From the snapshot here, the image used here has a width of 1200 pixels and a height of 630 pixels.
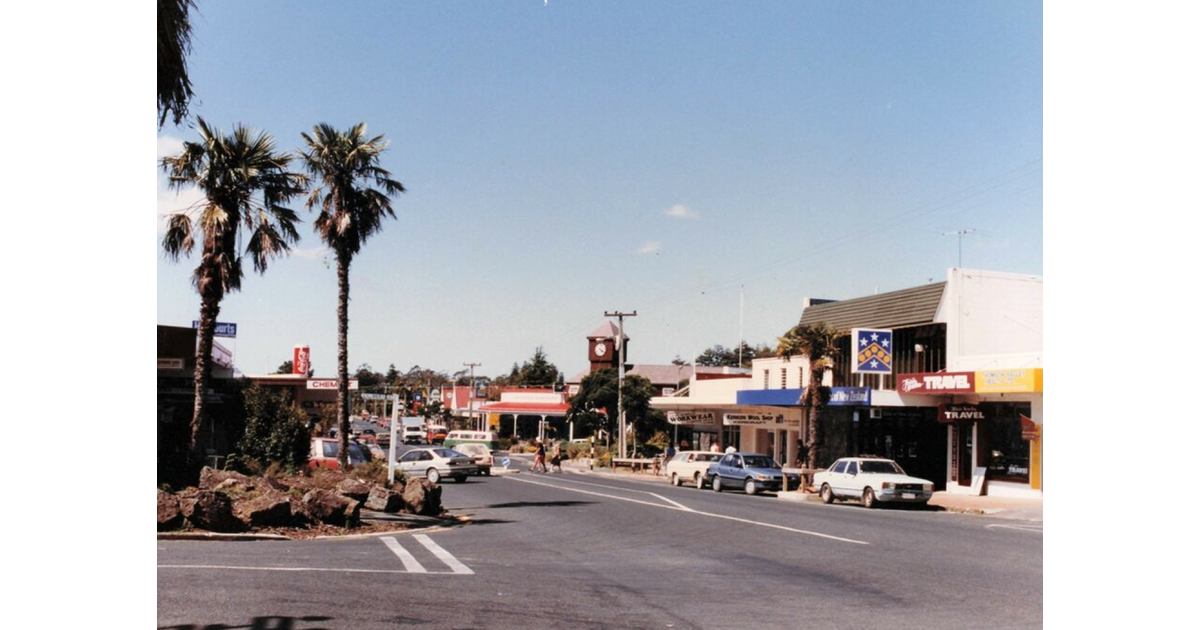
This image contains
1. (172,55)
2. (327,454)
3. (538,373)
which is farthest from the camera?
(538,373)

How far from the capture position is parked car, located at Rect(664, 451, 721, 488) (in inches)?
1583

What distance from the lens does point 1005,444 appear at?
110 ft

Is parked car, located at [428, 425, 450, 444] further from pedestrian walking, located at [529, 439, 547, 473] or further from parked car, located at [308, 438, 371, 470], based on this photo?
parked car, located at [308, 438, 371, 470]

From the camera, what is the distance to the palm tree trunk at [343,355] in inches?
995

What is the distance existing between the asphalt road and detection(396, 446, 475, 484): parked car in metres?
15.8

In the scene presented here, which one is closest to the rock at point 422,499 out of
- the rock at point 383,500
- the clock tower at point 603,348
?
the rock at point 383,500

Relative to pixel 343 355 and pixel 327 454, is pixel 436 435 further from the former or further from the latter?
pixel 343 355

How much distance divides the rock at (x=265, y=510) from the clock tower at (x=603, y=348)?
170ft

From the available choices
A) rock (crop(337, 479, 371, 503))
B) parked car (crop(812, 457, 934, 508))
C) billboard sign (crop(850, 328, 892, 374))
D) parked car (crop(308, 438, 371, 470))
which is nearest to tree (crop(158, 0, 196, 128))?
rock (crop(337, 479, 371, 503))

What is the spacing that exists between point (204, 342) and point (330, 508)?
19.6ft

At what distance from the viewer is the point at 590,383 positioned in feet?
229

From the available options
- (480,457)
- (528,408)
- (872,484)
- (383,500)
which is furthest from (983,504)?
(528,408)

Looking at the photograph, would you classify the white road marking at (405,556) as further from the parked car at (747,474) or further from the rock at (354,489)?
the parked car at (747,474)

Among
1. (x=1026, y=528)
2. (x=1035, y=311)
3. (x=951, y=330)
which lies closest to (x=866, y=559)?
(x=1026, y=528)
